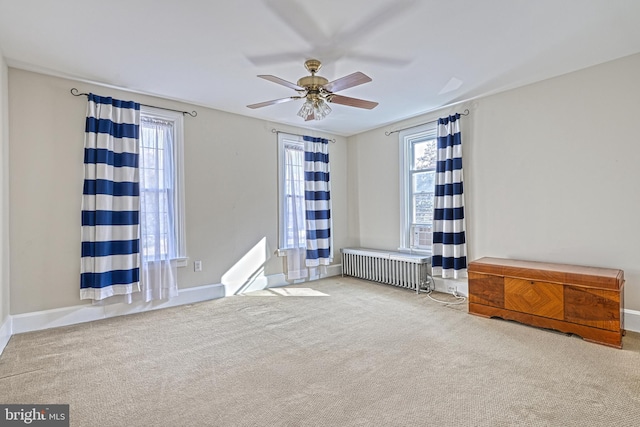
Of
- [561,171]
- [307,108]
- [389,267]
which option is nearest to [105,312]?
[307,108]

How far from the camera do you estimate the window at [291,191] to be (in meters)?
5.15

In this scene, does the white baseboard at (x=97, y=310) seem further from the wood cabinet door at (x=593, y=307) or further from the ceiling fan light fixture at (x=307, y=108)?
the wood cabinet door at (x=593, y=307)

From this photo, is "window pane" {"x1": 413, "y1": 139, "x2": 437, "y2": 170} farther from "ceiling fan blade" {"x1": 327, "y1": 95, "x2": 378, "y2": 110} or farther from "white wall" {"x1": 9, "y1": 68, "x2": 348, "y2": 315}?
"white wall" {"x1": 9, "y1": 68, "x2": 348, "y2": 315}

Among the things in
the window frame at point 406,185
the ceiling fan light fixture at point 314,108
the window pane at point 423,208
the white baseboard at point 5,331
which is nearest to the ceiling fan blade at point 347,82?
the ceiling fan light fixture at point 314,108

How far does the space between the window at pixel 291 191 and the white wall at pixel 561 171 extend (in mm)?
2178

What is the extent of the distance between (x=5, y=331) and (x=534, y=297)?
498 cm

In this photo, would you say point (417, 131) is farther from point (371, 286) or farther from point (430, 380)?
point (430, 380)

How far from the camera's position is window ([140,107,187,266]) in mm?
3918

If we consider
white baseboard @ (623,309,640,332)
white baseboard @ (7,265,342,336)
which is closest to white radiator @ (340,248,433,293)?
white baseboard @ (7,265,342,336)

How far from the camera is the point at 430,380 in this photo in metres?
2.27

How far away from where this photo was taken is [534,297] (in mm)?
3211

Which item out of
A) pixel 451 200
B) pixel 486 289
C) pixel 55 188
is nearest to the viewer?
pixel 55 188

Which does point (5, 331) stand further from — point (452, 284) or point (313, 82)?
point (452, 284)

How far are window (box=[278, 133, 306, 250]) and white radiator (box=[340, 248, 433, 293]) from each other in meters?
0.95
